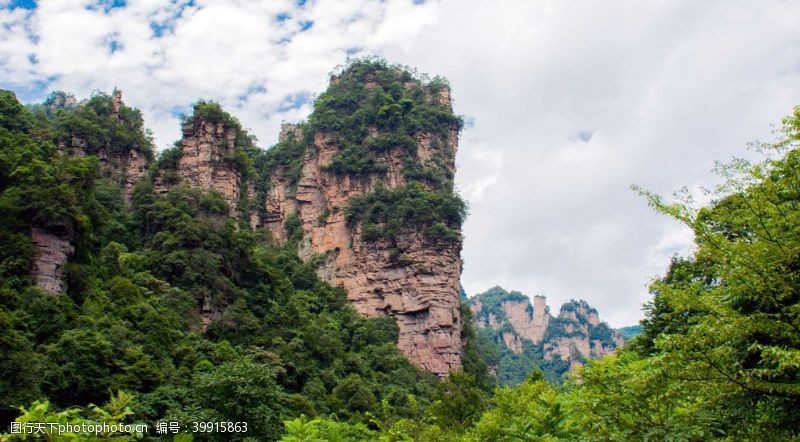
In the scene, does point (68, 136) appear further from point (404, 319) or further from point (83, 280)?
point (404, 319)

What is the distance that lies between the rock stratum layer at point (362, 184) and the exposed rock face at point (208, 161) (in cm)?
7

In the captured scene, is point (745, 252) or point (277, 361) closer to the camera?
point (745, 252)

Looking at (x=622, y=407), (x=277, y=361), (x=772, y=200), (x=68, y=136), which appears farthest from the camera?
(x=68, y=136)

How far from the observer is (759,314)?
22.6ft

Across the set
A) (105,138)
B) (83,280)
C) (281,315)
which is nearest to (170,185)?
(105,138)

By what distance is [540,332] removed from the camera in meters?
115

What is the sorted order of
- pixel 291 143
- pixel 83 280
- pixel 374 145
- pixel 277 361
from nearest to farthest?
pixel 83 280, pixel 277 361, pixel 374 145, pixel 291 143

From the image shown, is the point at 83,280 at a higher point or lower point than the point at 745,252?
higher

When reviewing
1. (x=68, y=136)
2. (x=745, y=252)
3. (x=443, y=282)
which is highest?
(x=68, y=136)

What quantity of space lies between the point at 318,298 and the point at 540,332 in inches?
3101

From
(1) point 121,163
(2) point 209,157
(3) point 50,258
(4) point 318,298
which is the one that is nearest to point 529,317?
(4) point 318,298

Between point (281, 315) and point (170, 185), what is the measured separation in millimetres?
12231

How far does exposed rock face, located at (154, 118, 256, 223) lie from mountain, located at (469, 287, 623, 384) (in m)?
66.9

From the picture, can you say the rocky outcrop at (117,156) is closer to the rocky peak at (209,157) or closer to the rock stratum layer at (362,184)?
the rock stratum layer at (362,184)
